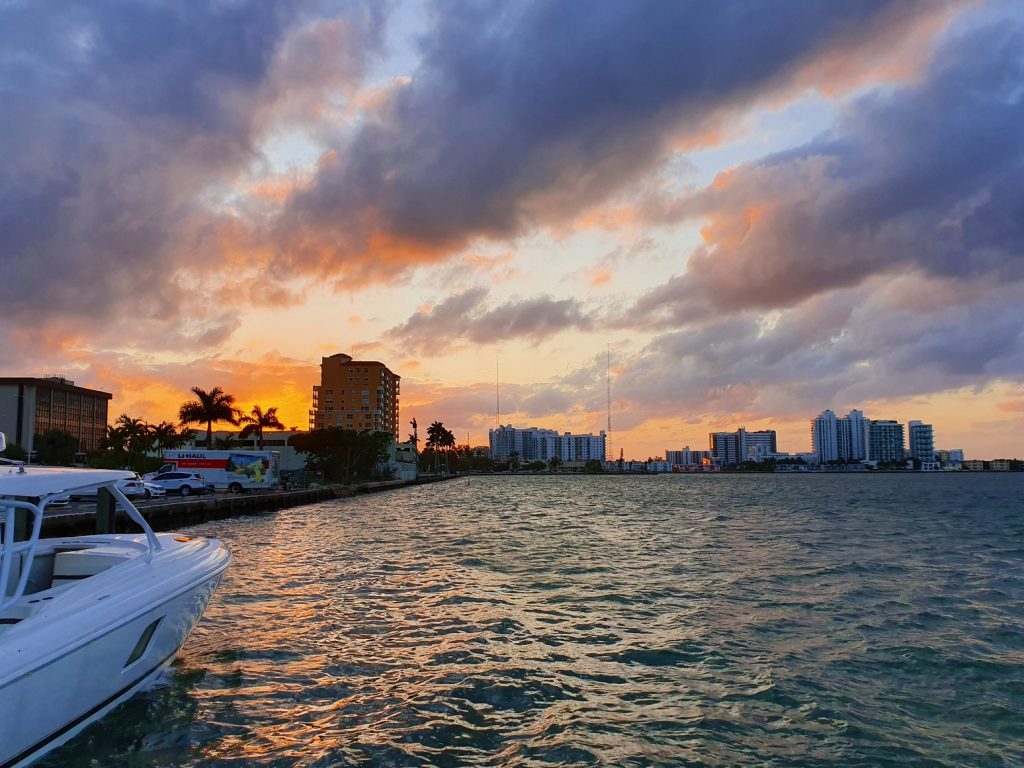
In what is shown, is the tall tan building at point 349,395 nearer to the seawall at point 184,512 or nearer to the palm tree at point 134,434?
the palm tree at point 134,434

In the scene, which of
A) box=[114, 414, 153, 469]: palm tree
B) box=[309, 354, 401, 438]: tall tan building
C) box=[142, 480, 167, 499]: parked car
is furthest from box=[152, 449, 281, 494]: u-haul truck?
box=[309, 354, 401, 438]: tall tan building

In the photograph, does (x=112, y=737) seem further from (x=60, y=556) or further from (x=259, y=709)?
(x=60, y=556)

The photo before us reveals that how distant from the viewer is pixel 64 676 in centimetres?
568

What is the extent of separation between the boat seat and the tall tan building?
531 ft

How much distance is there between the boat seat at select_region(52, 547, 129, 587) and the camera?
26.1 feet

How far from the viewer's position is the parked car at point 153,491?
38.2 meters

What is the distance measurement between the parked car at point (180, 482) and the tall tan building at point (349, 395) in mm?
121932

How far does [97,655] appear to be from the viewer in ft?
20.2

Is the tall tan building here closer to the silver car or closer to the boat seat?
the silver car

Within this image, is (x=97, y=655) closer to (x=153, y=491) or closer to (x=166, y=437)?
(x=153, y=491)

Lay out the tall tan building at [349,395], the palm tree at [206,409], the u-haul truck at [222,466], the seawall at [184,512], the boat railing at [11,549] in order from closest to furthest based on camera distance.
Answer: the boat railing at [11,549] < the seawall at [184,512] < the u-haul truck at [222,466] < the palm tree at [206,409] < the tall tan building at [349,395]

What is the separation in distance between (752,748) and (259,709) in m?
5.38

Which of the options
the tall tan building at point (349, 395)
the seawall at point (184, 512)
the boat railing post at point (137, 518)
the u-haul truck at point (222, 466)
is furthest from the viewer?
the tall tan building at point (349, 395)

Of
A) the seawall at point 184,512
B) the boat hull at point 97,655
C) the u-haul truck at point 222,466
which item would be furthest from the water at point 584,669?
the u-haul truck at point 222,466
